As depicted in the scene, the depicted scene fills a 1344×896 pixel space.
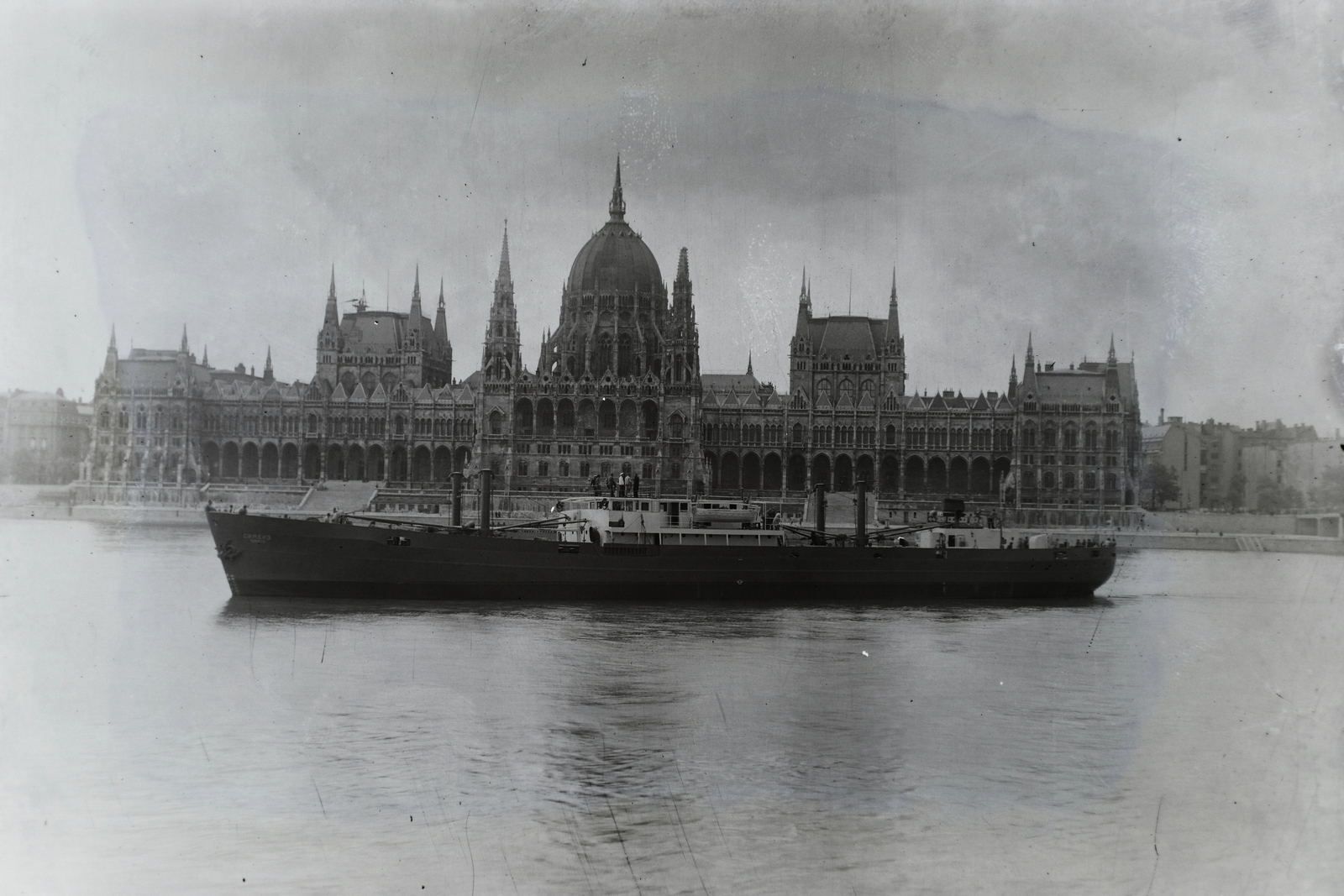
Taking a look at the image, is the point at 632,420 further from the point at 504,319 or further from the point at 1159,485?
the point at 1159,485

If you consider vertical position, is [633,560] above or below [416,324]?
below

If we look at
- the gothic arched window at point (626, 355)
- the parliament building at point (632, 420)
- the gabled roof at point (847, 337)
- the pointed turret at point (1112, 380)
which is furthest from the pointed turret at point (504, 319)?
the pointed turret at point (1112, 380)

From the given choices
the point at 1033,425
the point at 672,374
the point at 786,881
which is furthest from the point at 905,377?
the point at 786,881

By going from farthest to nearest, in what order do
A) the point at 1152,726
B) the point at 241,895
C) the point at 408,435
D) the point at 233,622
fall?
1. the point at 408,435
2. the point at 233,622
3. the point at 1152,726
4. the point at 241,895

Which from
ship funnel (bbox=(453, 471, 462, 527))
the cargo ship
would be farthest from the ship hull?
ship funnel (bbox=(453, 471, 462, 527))

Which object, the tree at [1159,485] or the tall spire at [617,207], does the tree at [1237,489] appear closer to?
the tree at [1159,485]

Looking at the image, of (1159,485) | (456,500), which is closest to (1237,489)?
(1159,485)

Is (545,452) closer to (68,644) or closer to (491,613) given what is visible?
(491,613)
